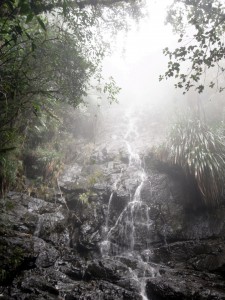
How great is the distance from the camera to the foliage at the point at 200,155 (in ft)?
28.2

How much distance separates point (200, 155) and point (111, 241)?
4.12 m

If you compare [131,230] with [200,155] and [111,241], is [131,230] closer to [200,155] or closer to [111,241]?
[111,241]

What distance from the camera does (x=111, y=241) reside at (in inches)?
330

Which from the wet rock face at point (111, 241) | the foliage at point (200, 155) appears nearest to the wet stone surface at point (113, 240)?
the wet rock face at point (111, 241)

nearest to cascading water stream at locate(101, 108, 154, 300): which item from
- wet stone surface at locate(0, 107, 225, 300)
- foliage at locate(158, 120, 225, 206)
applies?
wet stone surface at locate(0, 107, 225, 300)

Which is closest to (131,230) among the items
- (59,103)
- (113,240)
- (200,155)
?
(113,240)

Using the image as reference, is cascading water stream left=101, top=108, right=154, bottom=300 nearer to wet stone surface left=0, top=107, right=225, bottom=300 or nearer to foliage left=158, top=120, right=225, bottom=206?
wet stone surface left=0, top=107, right=225, bottom=300

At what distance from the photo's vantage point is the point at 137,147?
46.2ft

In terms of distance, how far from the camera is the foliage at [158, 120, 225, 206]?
859 centimetres

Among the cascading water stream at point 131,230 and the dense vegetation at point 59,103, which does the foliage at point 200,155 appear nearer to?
the dense vegetation at point 59,103

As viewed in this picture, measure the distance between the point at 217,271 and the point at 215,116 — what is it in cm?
939

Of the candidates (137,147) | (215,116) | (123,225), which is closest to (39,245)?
(123,225)

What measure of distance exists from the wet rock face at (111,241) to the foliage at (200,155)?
867mm

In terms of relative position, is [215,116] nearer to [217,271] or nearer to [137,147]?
[137,147]
